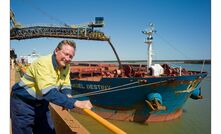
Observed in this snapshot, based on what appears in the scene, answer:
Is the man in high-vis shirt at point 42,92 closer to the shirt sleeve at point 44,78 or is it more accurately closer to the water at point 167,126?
the shirt sleeve at point 44,78

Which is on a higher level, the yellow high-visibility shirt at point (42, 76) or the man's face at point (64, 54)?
the man's face at point (64, 54)

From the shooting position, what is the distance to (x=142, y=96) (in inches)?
256

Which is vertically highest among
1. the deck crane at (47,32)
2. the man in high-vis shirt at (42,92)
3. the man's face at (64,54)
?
the deck crane at (47,32)

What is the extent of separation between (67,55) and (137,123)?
5.45m

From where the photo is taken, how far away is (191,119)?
24.2 feet

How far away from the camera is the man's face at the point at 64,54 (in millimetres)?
1504

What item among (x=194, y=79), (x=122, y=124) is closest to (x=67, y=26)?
(x=122, y=124)

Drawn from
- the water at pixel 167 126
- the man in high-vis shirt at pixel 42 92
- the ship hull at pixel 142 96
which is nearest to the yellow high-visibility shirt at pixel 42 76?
the man in high-vis shirt at pixel 42 92

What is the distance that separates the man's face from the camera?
150 cm

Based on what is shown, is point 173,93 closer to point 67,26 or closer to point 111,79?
point 111,79

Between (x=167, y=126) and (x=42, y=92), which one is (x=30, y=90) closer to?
(x=42, y=92)

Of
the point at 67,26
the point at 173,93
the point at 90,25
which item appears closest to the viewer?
the point at 67,26

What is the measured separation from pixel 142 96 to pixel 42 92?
5157mm

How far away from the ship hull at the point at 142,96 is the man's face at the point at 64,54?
4.62 metres
